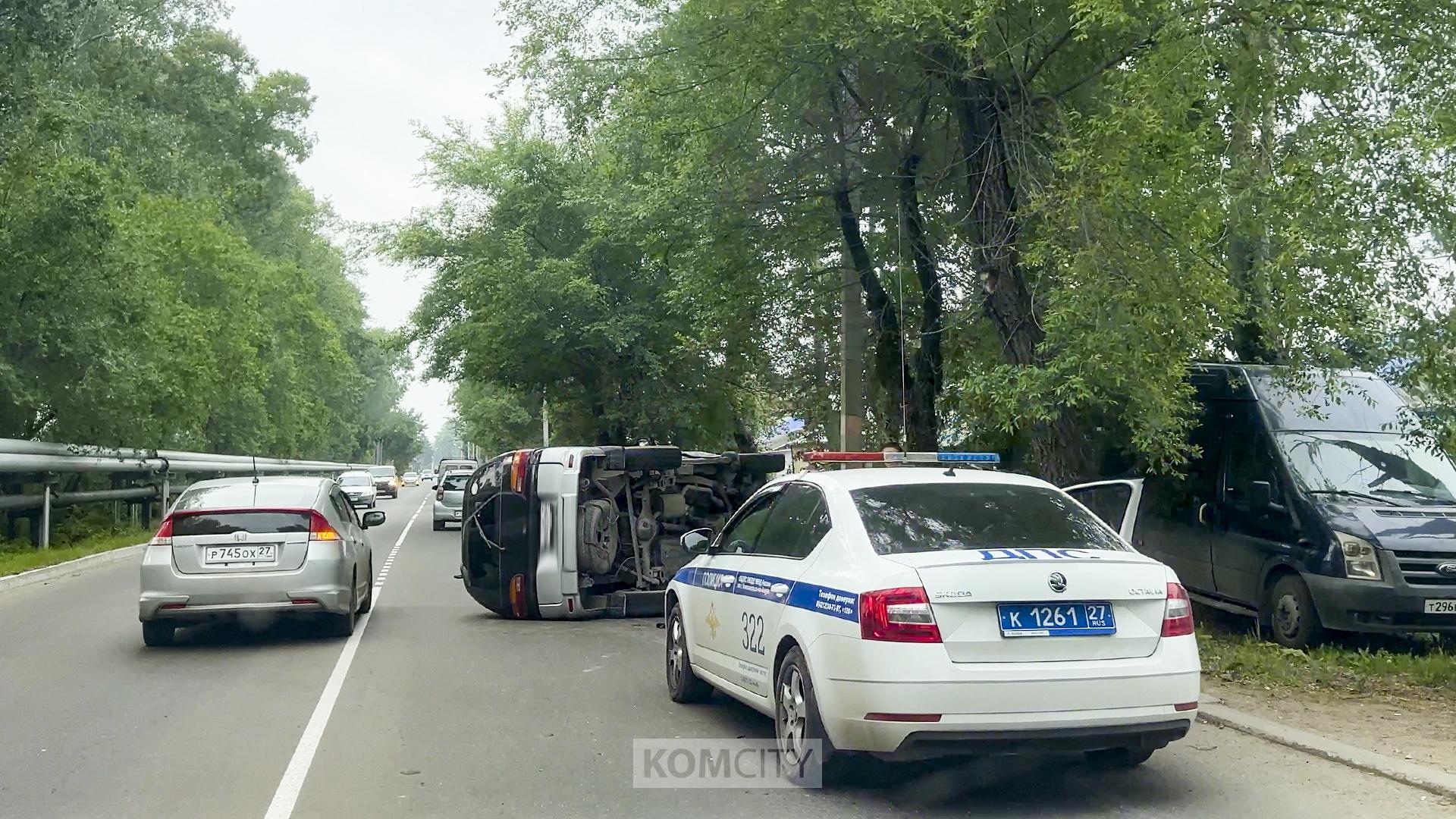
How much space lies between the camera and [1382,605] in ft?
33.5

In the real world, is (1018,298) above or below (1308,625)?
above

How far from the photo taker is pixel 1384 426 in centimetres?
1034

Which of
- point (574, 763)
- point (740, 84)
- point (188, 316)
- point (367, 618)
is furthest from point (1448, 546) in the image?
point (188, 316)

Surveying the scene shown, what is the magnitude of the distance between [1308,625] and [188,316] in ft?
85.7

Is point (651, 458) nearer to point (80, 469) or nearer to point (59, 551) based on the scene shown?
point (59, 551)

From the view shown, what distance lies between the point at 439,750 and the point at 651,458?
233 inches

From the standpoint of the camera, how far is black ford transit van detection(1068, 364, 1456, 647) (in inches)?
405

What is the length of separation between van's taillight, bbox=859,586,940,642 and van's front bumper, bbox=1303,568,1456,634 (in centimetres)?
580

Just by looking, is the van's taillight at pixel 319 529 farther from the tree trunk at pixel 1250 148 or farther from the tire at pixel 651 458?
the tree trunk at pixel 1250 148

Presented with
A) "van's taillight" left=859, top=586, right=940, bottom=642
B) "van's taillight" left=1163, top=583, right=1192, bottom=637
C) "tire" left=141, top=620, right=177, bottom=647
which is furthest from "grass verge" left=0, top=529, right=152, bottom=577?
"van's taillight" left=1163, top=583, right=1192, bottom=637

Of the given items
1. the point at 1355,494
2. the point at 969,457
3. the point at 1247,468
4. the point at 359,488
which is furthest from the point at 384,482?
the point at 969,457

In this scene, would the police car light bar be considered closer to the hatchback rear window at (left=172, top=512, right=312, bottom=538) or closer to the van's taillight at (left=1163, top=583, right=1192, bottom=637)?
the van's taillight at (left=1163, top=583, right=1192, bottom=637)

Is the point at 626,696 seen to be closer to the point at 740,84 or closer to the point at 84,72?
the point at 740,84

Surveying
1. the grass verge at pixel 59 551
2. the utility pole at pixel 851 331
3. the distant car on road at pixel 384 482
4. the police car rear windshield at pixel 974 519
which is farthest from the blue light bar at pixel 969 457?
the distant car on road at pixel 384 482
